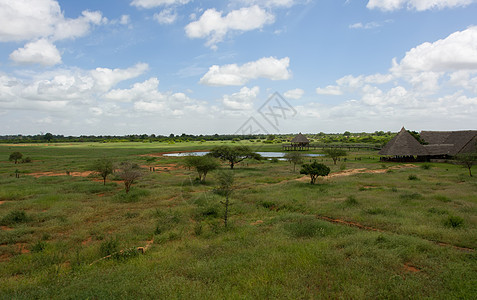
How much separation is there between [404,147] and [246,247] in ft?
154

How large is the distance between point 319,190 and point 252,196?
19.9ft

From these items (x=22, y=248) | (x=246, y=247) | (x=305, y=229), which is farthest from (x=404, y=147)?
(x=22, y=248)

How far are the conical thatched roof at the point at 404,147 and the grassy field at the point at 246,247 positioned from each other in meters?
27.7

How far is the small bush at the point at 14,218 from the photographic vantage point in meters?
13.9

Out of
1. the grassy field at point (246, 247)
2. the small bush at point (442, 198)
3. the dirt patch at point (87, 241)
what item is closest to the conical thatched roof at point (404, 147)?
the grassy field at point (246, 247)

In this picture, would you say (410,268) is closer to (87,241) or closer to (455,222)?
(455,222)

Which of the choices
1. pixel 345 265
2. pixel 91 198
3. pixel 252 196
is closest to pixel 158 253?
pixel 345 265

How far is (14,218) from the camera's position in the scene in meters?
14.2

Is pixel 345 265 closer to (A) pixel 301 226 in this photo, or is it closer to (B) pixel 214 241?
(A) pixel 301 226

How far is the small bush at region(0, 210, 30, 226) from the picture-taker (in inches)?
547

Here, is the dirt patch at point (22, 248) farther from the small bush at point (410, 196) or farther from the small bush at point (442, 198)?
the small bush at point (442, 198)

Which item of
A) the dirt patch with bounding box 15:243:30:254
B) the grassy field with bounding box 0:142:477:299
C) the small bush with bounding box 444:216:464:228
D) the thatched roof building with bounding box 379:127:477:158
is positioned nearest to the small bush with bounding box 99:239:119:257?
the grassy field with bounding box 0:142:477:299

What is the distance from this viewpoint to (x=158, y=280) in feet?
23.5

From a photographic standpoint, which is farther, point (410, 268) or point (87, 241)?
point (87, 241)
